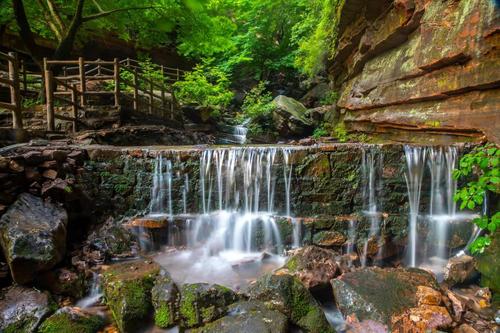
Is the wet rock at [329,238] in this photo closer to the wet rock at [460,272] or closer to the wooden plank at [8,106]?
the wet rock at [460,272]

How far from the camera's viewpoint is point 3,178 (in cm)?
451

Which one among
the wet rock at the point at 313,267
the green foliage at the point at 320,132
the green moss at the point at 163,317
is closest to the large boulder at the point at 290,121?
the green foliage at the point at 320,132

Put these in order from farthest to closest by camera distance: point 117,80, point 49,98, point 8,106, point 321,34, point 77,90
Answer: point 321,34
point 117,80
point 77,90
point 49,98
point 8,106

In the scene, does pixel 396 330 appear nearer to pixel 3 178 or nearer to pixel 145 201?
pixel 145 201

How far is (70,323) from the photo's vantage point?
3383 millimetres

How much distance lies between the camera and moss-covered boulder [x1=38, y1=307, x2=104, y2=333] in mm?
3332

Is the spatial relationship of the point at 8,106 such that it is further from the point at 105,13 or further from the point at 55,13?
the point at 55,13

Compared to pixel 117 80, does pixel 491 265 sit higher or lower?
lower

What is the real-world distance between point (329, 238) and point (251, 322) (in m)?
2.55

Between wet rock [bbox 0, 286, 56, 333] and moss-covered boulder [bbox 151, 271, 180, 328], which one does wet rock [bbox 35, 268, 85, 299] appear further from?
moss-covered boulder [bbox 151, 271, 180, 328]

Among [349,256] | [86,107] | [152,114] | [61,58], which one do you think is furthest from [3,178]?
[61,58]

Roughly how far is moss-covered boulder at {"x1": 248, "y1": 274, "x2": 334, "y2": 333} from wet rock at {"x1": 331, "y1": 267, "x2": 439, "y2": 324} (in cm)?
49

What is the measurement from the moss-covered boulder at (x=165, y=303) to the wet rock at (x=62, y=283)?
127 cm

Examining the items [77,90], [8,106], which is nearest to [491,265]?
[8,106]
